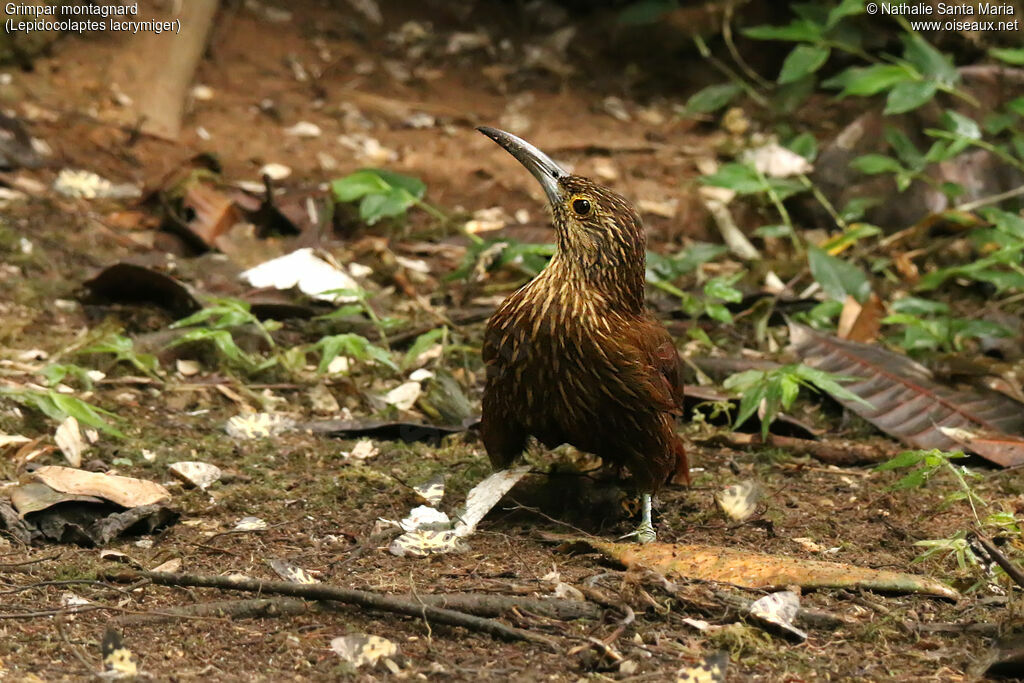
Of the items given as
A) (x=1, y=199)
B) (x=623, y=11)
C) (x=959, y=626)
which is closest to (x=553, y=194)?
(x=959, y=626)

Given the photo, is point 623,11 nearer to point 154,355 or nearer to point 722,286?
point 722,286

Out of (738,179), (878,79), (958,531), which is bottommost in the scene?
(958,531)

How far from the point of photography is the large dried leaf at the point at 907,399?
4.50 m

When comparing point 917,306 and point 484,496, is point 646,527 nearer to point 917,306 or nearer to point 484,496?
point 484,496

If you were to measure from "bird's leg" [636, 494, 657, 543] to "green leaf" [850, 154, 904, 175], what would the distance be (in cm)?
290

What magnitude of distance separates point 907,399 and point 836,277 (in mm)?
963

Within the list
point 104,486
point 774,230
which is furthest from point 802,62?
point 104,486

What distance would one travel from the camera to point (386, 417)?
4547 mm

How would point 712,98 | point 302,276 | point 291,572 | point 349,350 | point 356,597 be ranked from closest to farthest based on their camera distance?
point 356,597 < point 291,572 < point 349,350 < point 302,276 < point 712,98

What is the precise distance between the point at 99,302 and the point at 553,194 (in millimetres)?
2155

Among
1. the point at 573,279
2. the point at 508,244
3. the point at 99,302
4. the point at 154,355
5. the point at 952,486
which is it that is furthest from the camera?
the point at 508,244

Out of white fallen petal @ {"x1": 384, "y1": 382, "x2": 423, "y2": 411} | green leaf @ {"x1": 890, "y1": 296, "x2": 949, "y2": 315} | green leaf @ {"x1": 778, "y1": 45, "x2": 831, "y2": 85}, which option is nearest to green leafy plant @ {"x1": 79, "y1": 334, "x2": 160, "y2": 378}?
white fallen petal @ {"x1": 384, "y1": 382, "x2": 423, "y2": 411}

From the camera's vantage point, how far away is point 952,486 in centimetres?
403

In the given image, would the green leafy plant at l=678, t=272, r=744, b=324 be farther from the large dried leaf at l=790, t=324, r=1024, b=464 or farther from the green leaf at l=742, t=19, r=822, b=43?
the green leaf at l=742, t=19, r=822, b=43
